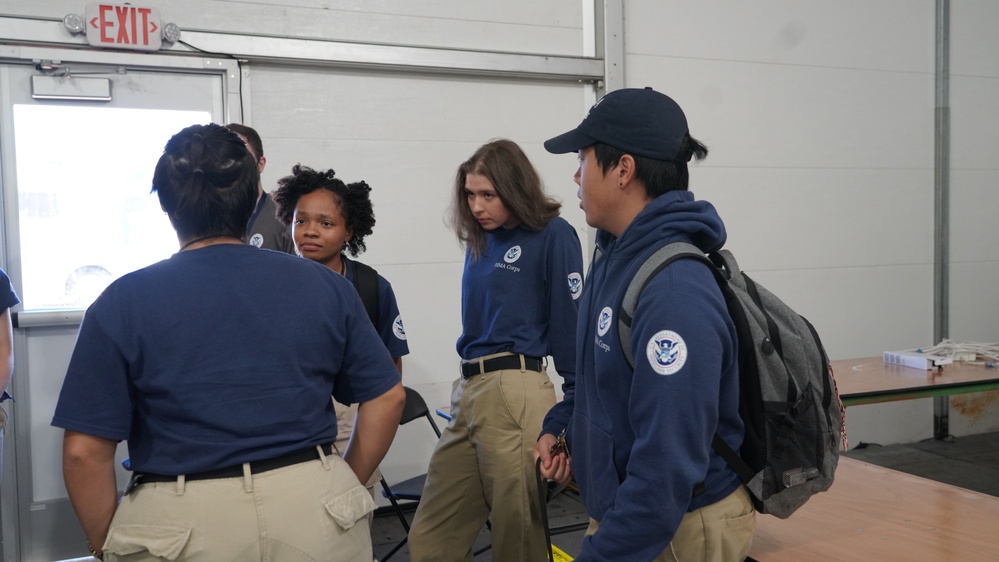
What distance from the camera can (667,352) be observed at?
1098mm

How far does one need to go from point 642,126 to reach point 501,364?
1.08 meters

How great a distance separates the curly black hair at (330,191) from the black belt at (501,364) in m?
0.55

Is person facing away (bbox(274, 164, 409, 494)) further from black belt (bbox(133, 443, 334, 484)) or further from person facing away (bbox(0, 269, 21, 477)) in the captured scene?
black belt (bbox(133, 443, 334, 484))

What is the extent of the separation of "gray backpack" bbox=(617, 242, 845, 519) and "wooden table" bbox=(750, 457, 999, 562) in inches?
14.6

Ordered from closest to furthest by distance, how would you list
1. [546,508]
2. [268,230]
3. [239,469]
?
[239,469] < [546,508] < [268,230]

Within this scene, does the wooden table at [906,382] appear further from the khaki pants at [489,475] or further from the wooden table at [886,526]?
the khaki pants at [489,475]

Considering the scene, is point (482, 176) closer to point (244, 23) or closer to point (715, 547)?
point (715, 547)

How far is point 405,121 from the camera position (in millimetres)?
3793

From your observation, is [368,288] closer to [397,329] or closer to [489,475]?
[397,329]

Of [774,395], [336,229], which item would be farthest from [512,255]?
[774,395]

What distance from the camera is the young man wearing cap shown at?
3.60 ft

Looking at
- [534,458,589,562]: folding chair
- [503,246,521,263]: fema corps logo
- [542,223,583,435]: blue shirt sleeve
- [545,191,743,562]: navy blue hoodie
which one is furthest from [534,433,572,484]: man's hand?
[503,246,521,263]: fema corps logo

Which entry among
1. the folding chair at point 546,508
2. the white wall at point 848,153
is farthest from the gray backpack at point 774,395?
the white wall at point 848,153

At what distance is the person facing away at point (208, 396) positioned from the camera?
118 centimetres
